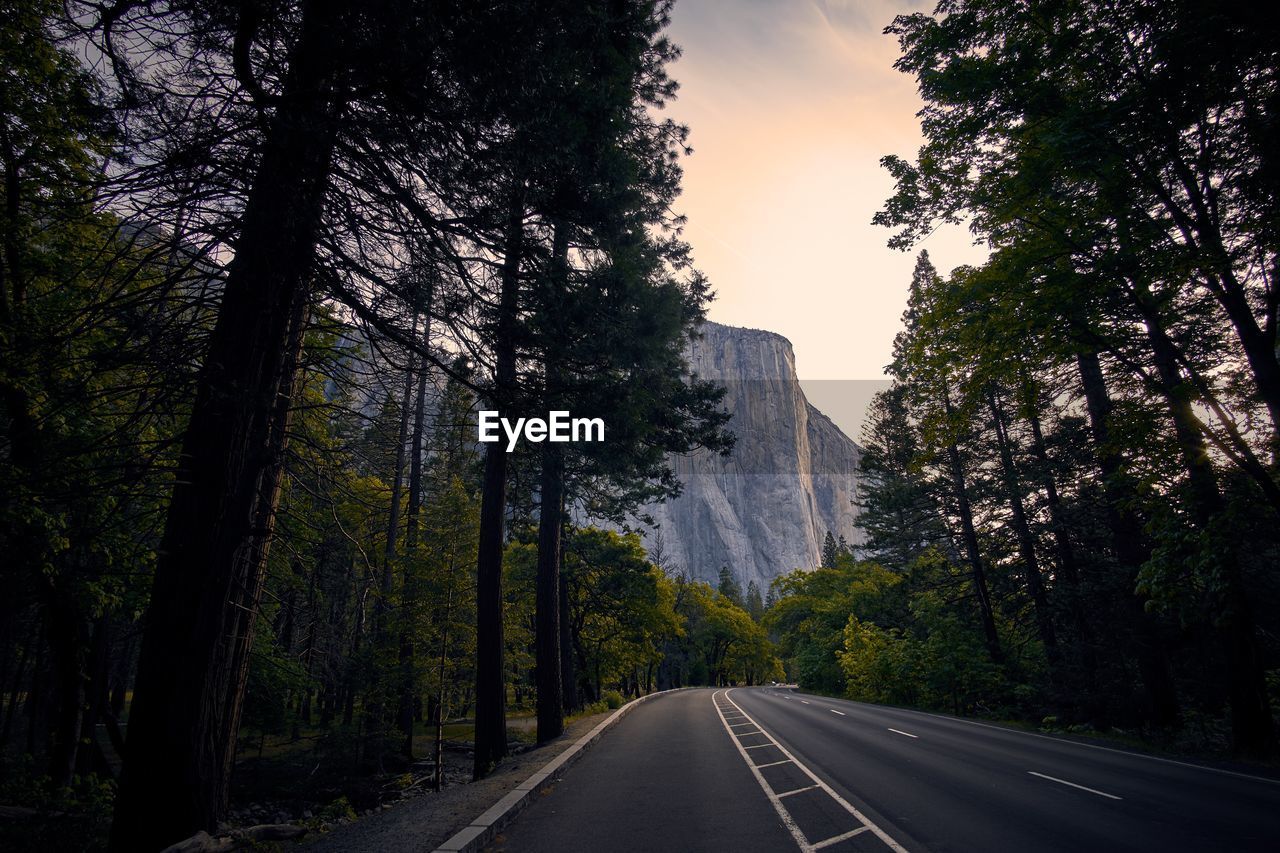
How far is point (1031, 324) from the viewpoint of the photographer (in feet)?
29.8

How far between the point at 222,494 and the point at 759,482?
150 m

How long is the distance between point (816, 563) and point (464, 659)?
13445cm

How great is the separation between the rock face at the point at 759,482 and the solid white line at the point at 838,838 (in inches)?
4356

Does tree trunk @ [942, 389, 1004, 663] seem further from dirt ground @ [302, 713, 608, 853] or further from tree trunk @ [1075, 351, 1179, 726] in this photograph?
dirt ground @ [302, 713, 608, 853]

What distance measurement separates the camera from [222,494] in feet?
15.5

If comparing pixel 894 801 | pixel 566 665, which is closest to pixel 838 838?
pixel 894 801

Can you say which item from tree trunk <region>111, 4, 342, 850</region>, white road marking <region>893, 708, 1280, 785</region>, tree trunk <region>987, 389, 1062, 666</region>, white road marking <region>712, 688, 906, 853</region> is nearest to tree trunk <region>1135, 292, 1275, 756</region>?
white road marking <region>893, 708, 1280, 785</region>

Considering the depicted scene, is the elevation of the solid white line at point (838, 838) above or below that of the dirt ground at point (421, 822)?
below

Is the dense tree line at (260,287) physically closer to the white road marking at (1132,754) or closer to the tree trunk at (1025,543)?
the white road marking at (1132,754)

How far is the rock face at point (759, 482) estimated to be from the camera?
437 feet

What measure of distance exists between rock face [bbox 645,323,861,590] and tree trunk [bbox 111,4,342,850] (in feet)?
370

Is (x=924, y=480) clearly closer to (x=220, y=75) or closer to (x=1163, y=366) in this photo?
(x=1163, y=366)

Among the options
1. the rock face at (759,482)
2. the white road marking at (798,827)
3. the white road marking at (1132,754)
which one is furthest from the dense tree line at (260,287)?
the rock face at (759,482)

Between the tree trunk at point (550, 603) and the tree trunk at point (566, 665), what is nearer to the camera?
the tree trunk at point (550, 603)
